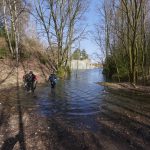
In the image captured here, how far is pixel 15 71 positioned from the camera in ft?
90.8

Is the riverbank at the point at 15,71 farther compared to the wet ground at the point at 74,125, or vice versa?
the riverbank at the point at 15,71

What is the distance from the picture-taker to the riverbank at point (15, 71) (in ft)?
79.3

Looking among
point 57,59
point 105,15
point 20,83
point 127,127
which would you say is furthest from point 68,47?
point 127,127

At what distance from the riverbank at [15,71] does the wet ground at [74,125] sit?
29.9 feet

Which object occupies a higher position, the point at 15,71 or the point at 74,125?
the point at 15,71

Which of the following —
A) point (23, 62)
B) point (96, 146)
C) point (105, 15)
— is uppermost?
point (105, 15)

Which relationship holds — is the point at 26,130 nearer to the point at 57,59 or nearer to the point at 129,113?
the point at 129,113

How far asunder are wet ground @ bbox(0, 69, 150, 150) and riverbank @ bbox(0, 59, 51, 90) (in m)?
9.10

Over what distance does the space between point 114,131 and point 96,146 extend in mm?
1714

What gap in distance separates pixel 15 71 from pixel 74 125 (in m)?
18.7

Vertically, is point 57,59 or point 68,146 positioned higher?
point 57,59

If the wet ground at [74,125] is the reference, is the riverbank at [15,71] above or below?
above

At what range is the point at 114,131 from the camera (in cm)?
934

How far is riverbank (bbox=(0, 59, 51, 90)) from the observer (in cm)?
2417
